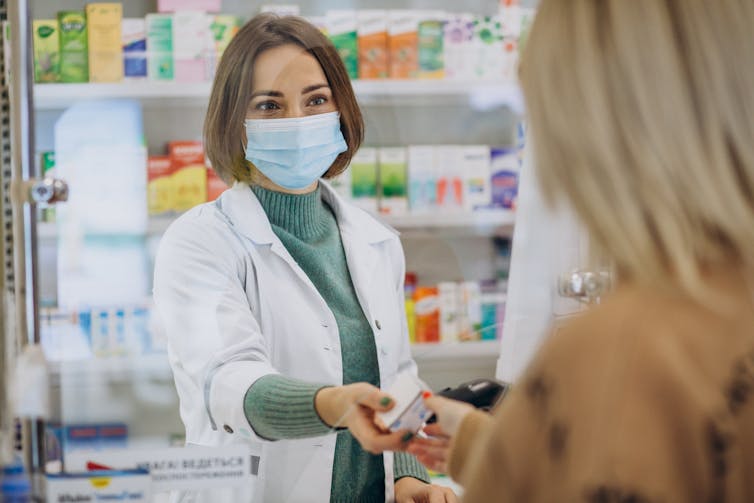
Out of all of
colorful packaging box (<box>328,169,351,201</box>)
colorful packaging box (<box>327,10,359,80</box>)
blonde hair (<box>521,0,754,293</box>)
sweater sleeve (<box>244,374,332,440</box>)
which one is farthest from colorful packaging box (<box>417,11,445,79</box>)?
blonde hair (<box>521,0,754,293</box>)

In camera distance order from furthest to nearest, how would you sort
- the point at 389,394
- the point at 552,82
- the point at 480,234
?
the point at 480,234 < the point at 389,394 < the point at 552,82

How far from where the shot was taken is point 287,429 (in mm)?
1414

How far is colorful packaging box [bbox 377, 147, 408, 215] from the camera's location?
1.52 m

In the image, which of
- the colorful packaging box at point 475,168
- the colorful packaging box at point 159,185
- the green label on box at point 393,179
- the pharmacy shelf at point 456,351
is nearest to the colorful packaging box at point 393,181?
the green label on box at point 393,179

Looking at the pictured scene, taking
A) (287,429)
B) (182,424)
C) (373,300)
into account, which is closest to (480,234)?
(373,300)

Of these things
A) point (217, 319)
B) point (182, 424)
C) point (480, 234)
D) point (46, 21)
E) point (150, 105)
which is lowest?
point (182, 424)

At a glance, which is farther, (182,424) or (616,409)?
(182,424)

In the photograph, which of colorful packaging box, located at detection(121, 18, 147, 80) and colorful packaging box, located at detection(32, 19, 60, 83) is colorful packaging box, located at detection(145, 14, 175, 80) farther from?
colorful packaging box, located at detection(32, 19, 60, 83)

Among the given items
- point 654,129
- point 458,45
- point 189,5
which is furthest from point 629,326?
point 189,5

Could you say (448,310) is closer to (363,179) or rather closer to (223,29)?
(363,179)

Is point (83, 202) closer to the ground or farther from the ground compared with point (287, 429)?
farther from the ground

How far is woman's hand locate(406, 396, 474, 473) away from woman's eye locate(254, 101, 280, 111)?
0.51 m

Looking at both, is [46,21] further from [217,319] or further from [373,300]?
[373,300]

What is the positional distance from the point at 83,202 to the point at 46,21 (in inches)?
11.4
